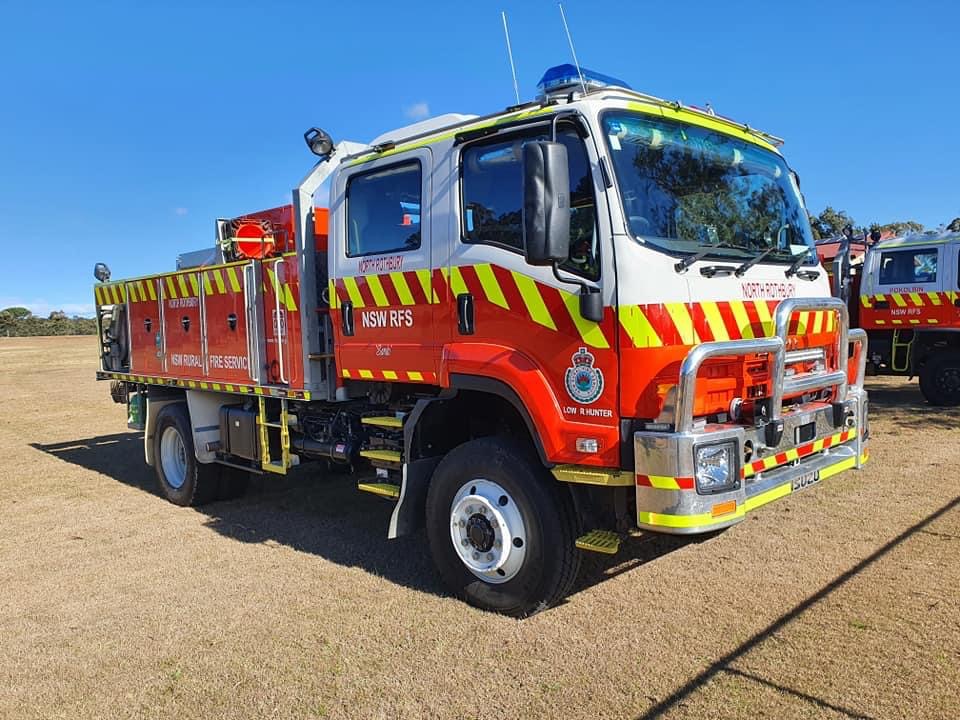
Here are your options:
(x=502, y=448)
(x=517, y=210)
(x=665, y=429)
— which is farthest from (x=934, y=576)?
(x=517, y=210)

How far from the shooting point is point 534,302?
4.04m

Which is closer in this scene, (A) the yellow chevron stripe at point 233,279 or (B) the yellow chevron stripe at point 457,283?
(B) the yellow chevron stripe at point 457,283

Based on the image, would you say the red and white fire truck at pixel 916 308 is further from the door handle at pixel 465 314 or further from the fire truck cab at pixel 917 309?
the door handle at pixel 465 314

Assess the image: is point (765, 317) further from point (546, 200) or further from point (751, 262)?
point (546, 200)

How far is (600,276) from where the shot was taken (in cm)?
376

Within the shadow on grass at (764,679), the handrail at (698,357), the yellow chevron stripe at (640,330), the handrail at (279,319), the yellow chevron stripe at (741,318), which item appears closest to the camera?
the shadow on grass at (764,679)

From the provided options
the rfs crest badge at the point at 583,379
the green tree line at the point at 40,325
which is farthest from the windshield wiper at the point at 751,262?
the green tree line at the point at 40,325

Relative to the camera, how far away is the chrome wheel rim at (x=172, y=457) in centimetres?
757

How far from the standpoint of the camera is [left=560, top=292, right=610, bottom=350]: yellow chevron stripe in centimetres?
377

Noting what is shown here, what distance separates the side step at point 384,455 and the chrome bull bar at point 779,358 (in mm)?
2142

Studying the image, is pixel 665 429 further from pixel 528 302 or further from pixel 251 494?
pixel 251 494

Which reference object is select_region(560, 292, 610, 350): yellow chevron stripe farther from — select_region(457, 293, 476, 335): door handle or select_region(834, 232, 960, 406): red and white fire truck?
select_region(834, 232, 960, 406): red and white fire truck

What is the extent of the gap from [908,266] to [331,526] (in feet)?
34.9

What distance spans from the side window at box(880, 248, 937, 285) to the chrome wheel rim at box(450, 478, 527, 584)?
10.8 meters
